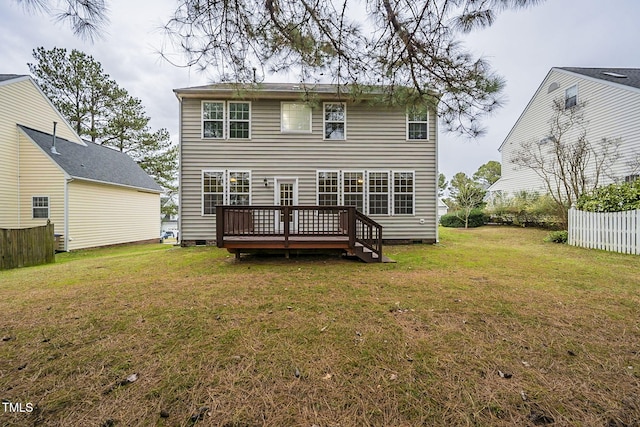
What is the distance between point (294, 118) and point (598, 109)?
14530 mm

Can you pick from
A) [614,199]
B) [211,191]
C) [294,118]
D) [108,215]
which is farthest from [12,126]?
[614,199]

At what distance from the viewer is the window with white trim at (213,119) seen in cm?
922

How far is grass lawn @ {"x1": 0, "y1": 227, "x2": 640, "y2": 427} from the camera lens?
1749mm

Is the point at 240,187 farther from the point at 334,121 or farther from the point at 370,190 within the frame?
the point at 370,190

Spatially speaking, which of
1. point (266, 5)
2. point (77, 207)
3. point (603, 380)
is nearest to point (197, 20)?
point (266, 5)

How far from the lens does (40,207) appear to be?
10625mm

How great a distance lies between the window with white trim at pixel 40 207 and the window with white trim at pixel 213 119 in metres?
7.77

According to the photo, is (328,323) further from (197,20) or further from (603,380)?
(197,20)

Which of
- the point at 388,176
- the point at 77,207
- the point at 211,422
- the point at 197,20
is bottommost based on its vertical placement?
the point at 211,422

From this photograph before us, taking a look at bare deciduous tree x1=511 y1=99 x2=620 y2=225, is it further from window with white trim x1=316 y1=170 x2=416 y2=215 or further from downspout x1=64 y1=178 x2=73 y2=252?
downspout x1=64 y1=178 x2=73 y2=252

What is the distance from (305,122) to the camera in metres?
9.45

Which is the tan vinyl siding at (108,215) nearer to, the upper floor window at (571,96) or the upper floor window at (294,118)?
the upper floor window at (294,118)

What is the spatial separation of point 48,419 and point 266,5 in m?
4.82

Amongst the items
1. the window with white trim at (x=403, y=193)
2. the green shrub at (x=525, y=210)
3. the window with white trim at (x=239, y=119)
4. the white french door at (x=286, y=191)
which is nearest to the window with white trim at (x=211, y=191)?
the window with white trim at (x=239, y=119)
